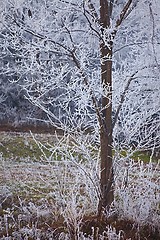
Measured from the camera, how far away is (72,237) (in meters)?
4.45

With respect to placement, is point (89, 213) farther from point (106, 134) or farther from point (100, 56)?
point (100, 56)

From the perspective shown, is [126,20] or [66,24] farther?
[126,20]

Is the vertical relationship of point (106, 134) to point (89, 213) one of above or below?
above

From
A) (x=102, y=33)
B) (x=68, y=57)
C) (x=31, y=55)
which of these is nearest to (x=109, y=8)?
(x=102, y=33)

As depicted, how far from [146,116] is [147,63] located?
0.64 meters

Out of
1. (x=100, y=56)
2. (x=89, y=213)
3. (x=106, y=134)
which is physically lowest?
(x=89, y=213)

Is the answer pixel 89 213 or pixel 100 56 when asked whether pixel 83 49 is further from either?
pixel 89 213

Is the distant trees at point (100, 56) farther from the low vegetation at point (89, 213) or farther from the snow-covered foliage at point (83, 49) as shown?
the low vegetation at point (89, 213)

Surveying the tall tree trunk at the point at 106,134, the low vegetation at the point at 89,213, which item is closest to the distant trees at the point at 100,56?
the tall tree trunk at the point at 106,134

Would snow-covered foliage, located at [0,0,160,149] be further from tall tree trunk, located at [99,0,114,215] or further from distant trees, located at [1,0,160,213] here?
tall tree trunk, located at [99,0,114,215]

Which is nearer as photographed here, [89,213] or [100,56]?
[100,56]

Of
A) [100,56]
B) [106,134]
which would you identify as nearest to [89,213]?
[106,134]

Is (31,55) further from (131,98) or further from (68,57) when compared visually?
(131,98)

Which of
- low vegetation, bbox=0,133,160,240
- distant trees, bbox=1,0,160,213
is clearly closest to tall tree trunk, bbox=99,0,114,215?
distant trees, bbox=1,0,160,213
